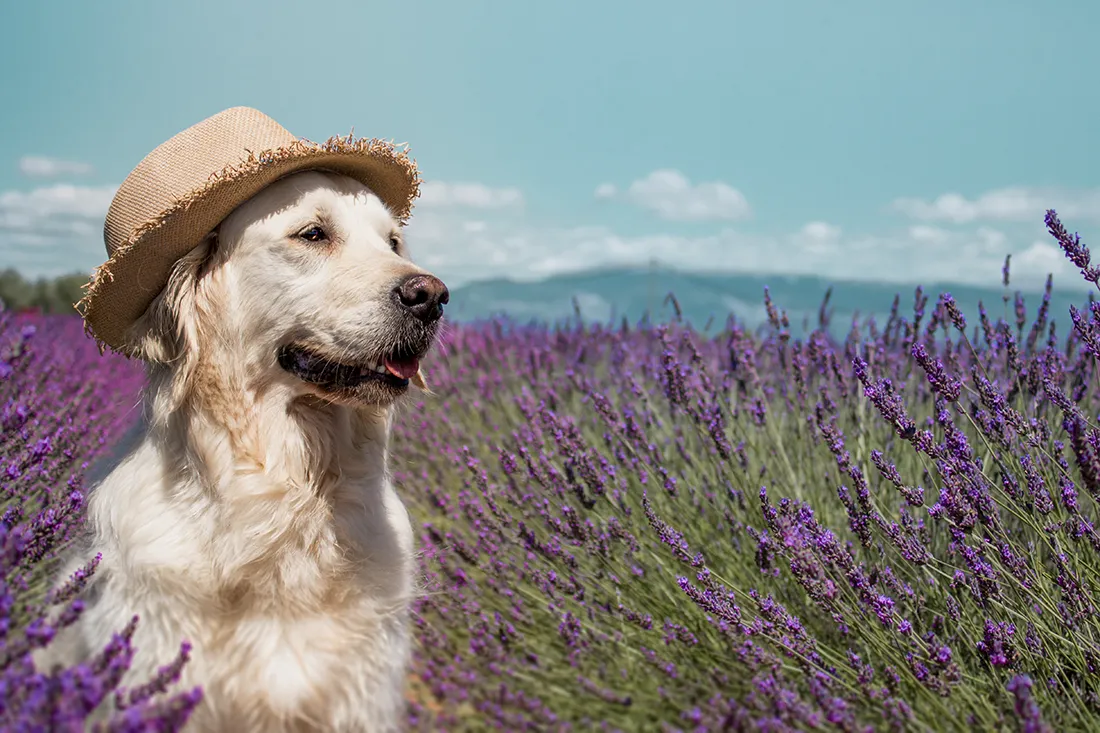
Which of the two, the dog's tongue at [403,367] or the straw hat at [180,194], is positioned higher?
the straw hat at [180,194]

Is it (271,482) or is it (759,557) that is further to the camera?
(759,557)

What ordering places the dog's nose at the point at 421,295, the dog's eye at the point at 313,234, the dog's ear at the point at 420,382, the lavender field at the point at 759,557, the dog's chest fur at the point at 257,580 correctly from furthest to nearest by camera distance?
the dog's ear at the point at 420,382, the dog's eye at the point at 313,234, the dog's nose at the point at 421,295, the dog's chest fur at the point at 257,580, the lavender field at the point at 759,557

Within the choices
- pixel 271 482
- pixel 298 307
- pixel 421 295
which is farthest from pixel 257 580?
pixel 421 295

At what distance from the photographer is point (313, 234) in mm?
2111

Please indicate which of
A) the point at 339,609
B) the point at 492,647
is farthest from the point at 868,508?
the point at 492,647

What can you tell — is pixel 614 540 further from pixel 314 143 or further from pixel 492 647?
pixel 314 143

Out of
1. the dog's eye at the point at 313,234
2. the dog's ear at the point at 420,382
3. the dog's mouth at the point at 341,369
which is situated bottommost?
the dog's ear at the point at 420,382

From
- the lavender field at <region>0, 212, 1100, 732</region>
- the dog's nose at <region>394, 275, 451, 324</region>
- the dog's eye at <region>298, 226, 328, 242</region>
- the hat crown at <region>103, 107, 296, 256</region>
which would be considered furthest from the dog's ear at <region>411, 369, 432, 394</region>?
the hat crown at <region>103, 107, 296, 256</region>

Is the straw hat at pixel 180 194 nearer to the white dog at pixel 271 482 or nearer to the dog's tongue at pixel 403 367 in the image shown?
the white dog at pixel 271 482

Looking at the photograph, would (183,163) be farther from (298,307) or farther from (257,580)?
(257,580)

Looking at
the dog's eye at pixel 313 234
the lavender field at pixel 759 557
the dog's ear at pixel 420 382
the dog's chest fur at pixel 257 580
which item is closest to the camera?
the lavender field at pixel 759 557

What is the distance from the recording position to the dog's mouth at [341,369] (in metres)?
2.02

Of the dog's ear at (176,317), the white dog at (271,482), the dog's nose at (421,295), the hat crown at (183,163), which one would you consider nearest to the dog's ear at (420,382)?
the white dog at (271,482)

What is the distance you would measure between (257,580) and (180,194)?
34.9 inches
